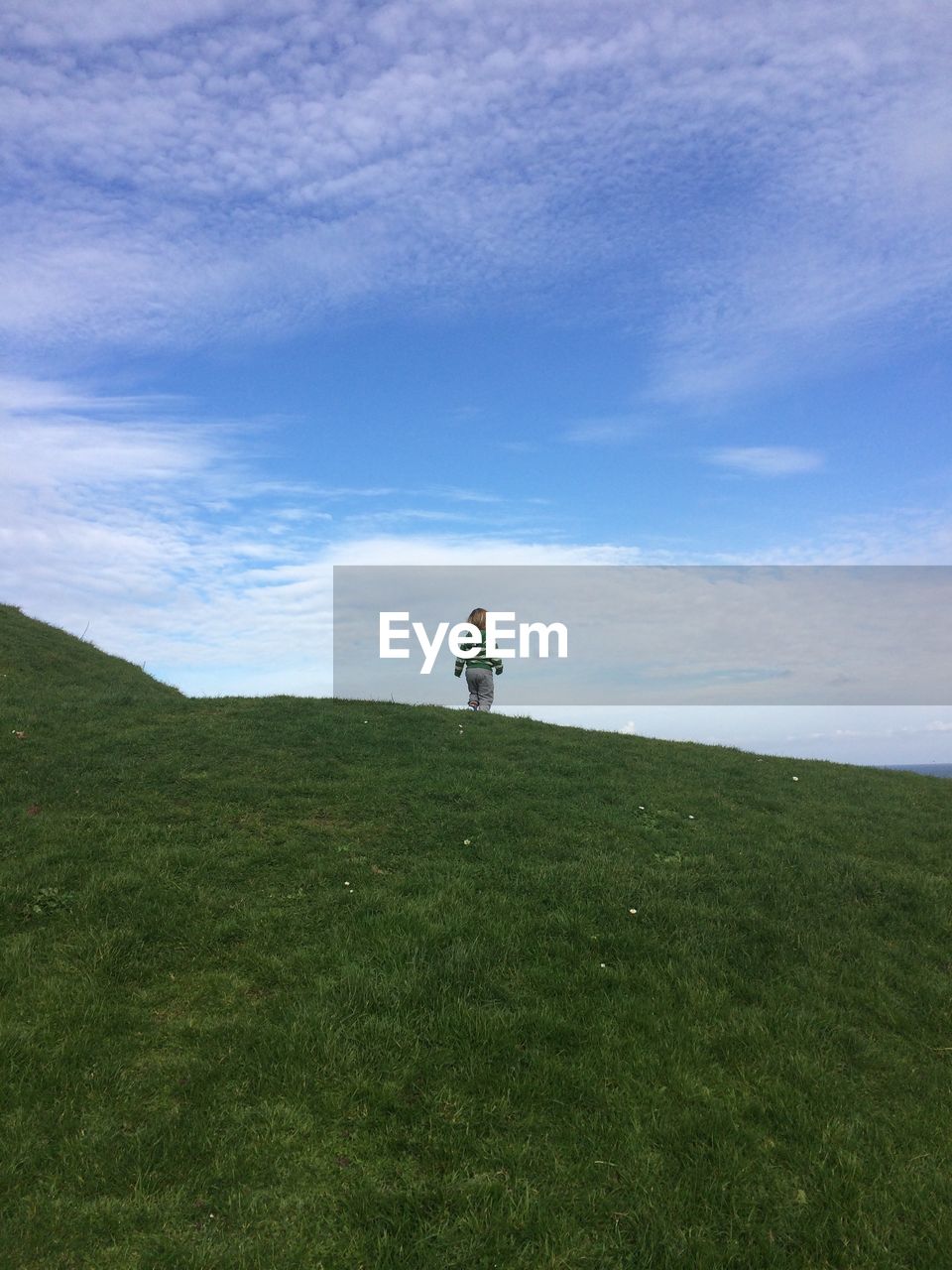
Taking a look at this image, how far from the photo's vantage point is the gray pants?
77.3 feet

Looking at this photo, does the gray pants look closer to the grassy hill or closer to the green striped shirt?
the green striped shirt

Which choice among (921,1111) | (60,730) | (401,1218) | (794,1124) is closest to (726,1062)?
(794,1124)

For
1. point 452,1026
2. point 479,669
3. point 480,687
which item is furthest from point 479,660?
point 452,1026

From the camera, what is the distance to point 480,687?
931 inches

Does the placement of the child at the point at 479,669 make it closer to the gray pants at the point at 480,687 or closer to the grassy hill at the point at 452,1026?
the gray pants at the point at 480,687

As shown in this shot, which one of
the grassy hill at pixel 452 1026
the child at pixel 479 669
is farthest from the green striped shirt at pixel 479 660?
the grassy hill at pixel 452 1026

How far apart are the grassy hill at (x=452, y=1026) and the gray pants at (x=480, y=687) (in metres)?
8.63

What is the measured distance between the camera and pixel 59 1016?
7551 mm

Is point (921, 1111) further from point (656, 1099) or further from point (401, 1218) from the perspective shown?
point (401, 1218)

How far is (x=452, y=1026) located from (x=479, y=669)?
633 inches

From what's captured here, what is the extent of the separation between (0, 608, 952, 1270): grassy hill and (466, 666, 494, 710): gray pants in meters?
8.63

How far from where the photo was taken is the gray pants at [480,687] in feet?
77.3

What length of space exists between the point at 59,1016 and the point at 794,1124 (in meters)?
6.83

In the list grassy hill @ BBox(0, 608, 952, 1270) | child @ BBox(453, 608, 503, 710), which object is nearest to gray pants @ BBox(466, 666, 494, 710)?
child @ BBox(453, 608, 503, 710)
